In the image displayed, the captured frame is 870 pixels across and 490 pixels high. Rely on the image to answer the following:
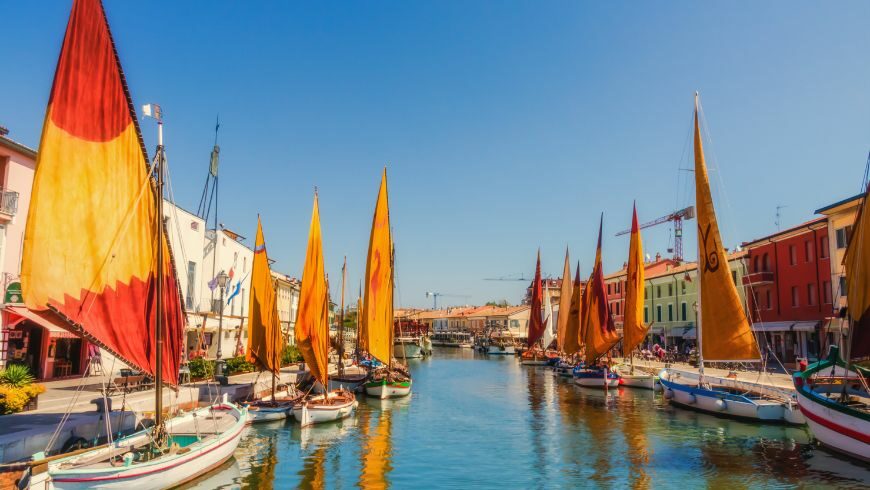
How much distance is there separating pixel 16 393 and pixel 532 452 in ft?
57.4

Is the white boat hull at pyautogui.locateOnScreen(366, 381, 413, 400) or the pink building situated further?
the white boat hull at pyautogui.locateOnScreen(366, 381, 413, 400)

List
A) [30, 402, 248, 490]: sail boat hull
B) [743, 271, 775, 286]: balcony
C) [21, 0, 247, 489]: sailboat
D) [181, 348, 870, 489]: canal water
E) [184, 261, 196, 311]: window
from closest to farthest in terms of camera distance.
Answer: [21, 0, 247, 489]: sailboat
[30, 402, 248, 490]: sail boat hull
[181, 348, 870, 489]: canal water
[184, 261, 196, 311]: window
[743, 271, 775, 286]: balcony

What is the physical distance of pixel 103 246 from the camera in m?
13.4

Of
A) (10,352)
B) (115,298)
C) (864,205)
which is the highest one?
(864,205)

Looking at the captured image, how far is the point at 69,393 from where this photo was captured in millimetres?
23859

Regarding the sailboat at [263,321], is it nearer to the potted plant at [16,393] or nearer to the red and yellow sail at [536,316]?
the potted plant at [16,393]

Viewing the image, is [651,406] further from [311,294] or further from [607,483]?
[311,294]

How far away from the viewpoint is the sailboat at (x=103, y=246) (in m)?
12.0

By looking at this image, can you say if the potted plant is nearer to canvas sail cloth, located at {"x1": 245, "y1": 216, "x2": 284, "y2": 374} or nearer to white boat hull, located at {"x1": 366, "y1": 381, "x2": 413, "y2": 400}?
canvas sail cloth, located at {"x1": 245, "y1": 216, "x2": 284, "y2": 374}

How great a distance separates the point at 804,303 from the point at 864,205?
3216 centimetres

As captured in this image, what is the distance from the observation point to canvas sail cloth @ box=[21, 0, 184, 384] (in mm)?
11812

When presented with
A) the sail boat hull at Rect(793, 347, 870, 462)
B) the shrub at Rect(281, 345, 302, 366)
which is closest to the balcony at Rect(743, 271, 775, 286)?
the sail boat hull at Rect(793, 347, 870, 462)

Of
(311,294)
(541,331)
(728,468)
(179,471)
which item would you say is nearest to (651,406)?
(728,468)

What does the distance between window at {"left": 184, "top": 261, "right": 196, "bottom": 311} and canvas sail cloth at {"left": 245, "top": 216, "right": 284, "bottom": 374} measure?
15.1 m
